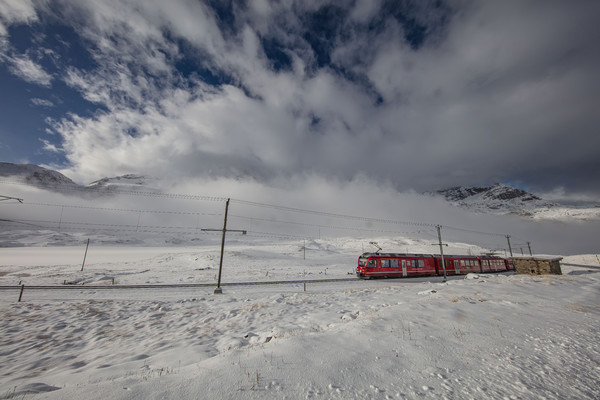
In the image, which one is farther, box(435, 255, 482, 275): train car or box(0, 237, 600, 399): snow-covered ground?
box(435, 255, 482, 275): train car

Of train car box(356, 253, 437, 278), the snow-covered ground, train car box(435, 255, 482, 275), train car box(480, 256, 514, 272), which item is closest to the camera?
the snow-covered ground

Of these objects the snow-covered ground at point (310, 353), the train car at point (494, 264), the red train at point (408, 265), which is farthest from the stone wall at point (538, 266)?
the snow-covered ground at point (310, 353)

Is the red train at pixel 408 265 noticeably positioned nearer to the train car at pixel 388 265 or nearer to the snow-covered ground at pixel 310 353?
the train car at pixel 388 265

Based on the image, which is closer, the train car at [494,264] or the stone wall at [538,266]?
the stone wall at [538,266]

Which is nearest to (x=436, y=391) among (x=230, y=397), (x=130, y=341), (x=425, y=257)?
(x=230, y=397)

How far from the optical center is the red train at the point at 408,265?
31.0m

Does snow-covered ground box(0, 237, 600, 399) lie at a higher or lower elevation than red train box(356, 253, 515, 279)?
lower

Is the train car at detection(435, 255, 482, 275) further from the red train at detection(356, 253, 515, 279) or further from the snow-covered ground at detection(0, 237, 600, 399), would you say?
the snow-covered ground at detection(0, 237, 600, 399)

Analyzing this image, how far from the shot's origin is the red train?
102 ft

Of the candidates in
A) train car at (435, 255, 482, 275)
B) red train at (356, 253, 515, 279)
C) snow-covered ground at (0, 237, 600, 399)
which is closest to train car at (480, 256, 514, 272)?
red train at (356, 253, 515, 279)

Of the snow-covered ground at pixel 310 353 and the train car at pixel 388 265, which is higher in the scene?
the train car at pixel 388 265

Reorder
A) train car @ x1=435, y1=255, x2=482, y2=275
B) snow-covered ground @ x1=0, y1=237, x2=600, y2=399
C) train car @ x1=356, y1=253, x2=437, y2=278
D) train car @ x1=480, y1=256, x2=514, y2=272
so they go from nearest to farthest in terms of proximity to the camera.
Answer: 1. snow-covered ground @ x1=0, y1=237, x2=600, y2=399
2. train car @ x1=356, y1=253, x2=437, y2=278
3. train car @ x1=435, y1=255, x2=482, y2=275
4. train car @ x1=480, y1=256, x2=514, y2=272

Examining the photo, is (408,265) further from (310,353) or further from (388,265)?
(310,353)

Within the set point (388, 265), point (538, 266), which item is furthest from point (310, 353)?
point (538, 266)
